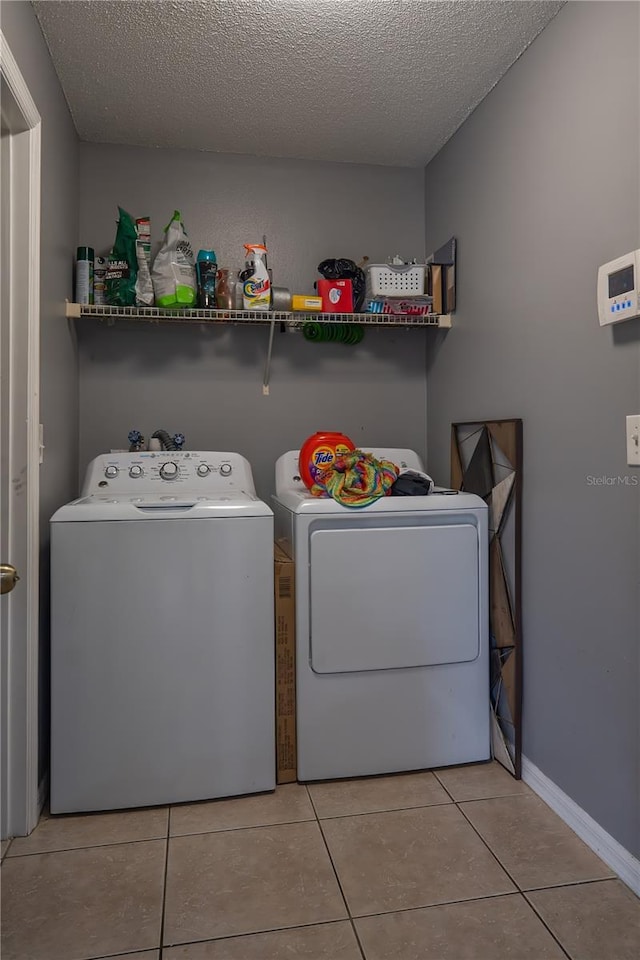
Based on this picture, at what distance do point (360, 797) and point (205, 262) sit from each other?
79.4 inches

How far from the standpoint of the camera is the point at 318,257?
9.18ft

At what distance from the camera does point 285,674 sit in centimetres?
203

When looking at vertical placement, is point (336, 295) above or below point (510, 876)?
above

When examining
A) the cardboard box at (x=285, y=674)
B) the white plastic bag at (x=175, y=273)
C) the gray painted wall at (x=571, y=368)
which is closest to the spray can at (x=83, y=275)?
the white plastic bag at (x=175, y=273)

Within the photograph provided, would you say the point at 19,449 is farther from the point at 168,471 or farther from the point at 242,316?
the point at 242,316

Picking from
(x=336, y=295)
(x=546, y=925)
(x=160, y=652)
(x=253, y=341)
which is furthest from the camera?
(x=253, y=341)

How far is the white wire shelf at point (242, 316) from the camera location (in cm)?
233

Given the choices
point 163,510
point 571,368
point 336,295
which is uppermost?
point 336,295

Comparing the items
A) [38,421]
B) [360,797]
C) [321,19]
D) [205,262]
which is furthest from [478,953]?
[321,19]

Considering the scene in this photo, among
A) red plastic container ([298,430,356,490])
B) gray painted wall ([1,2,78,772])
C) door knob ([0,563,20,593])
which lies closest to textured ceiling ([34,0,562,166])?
gray painted wall ([1,2,78,772])

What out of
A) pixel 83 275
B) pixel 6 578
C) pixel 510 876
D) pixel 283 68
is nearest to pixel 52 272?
pixel 83 275

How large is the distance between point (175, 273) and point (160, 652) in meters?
1.41

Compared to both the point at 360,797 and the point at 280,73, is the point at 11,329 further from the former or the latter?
the point at 360,797

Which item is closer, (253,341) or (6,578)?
(6,578)
